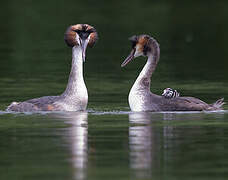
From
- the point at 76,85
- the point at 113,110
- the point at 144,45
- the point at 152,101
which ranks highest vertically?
the point at 144,45

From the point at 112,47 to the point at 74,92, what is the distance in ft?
50.3

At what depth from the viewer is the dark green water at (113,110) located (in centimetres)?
1532

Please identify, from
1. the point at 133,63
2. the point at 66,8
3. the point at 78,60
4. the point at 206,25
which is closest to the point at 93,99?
the point at 78,60

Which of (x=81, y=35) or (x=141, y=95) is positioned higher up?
(x=81, y=35)

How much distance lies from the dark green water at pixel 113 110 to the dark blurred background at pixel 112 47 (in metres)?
0.04

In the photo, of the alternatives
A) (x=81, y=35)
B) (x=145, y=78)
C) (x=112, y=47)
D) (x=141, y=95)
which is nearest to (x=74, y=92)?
(x=81, y=35)

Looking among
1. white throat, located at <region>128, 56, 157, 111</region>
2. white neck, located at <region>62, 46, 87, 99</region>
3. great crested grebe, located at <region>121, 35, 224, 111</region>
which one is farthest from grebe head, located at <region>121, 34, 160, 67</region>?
white neck, located at <region>62, 46, 87, 99</region>

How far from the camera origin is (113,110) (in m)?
21.3

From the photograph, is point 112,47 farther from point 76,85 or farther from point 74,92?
point 74,92

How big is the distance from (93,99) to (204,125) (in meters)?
4.52

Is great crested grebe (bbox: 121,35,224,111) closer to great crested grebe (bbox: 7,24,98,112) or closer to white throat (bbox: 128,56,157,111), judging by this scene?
white throat (bbox: 128,56,157,111)

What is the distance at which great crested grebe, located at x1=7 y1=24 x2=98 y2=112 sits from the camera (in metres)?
21.0

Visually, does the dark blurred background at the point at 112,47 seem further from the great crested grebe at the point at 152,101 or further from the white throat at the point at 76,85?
the white throat at the point at 76,85

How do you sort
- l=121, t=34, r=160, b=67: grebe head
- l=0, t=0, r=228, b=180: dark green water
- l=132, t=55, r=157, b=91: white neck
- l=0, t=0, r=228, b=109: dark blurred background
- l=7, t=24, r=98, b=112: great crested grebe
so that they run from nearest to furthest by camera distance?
1. l=0, t=0, r=228, b=180: dark green water
2. l=7, t=24, r=98, b=112: great crested grebe
3. l=132, t=55, r=157, b=91: white neck
4. l=121, t=34, r=160, b=67: grebe head
5. l=0, t=0, r=228, b=109: dark blurred background
